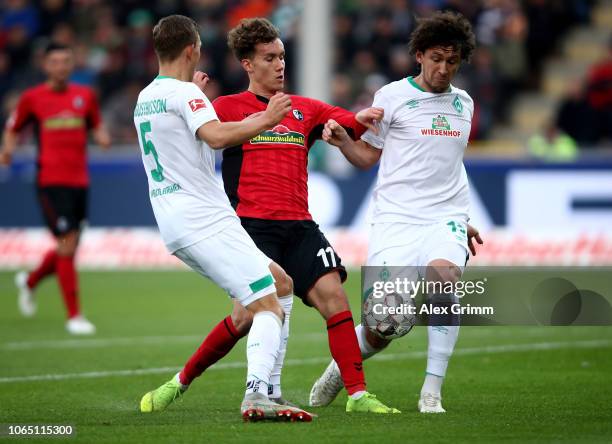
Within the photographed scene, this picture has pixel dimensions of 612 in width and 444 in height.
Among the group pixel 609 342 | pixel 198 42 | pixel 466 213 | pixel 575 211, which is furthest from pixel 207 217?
pixel 575 211

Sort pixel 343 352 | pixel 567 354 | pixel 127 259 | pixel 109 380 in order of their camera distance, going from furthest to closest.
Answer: pixel 127 259 < pixel 567 354 < pixel 109 380 < pixel 343 352

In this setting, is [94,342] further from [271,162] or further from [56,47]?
[271,162]

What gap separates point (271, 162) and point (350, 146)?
0.51 metres

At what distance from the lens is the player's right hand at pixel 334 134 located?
25.2 feet

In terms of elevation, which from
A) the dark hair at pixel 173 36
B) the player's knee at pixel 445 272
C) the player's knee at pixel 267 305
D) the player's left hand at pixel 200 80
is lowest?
the player's knee at pixel 267 305

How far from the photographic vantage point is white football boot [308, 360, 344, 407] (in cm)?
797

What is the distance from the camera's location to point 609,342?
1135cm

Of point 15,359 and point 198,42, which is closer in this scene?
point 198,42

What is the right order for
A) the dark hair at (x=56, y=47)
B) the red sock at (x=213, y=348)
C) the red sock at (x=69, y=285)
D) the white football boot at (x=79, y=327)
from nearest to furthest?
the red sock at (x=213, y=348)
the white football boot at (x=79, y=327)
the red sock at (x=69, y=285)
the dark hair at (x=56, y=47)

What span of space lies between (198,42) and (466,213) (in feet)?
6.64

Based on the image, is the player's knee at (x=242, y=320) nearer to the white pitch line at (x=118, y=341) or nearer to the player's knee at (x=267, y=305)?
the player's knee at (x=267, y=305)

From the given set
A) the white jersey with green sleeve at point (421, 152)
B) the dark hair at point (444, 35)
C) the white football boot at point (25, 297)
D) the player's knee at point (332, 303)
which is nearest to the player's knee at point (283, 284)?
the player's knee at point (332, 303)

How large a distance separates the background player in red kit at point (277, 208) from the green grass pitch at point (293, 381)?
1.25 feet

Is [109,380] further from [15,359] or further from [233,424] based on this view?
[233,424]
